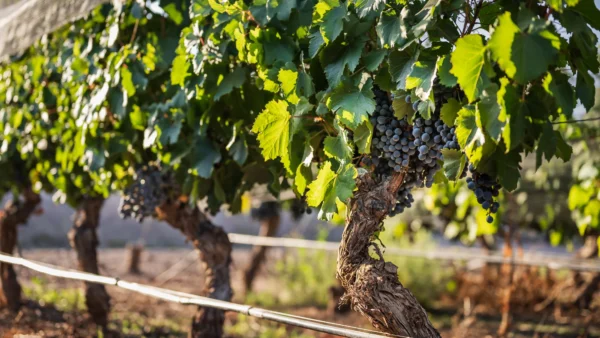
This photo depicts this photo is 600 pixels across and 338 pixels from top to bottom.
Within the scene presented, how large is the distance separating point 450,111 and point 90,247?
156 inches

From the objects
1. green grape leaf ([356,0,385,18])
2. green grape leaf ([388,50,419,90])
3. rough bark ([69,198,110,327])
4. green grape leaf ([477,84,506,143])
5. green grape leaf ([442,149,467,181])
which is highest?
green grape leaf ([356,0,385,18])

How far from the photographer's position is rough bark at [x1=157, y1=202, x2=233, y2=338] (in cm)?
378

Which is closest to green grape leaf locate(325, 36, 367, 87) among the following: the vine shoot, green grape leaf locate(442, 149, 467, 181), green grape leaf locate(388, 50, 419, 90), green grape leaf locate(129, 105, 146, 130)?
the vine shoot

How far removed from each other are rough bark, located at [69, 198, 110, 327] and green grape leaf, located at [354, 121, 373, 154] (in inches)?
136

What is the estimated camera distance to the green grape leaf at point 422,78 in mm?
1707

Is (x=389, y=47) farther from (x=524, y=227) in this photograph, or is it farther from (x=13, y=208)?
(x=524, y=227)

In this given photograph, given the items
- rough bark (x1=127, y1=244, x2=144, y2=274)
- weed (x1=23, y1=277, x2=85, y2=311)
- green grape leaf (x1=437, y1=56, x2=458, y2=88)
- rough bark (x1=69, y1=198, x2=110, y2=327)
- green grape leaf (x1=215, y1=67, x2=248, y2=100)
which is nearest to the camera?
green grape leaf (x1=437, y1=56, x2=458, y2=88)

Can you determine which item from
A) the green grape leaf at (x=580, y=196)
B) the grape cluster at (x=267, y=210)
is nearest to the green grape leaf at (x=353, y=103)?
the green grape leaf at (x=580, y=196)

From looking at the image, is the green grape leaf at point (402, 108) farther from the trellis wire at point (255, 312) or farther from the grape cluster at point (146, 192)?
the grape cluster at point (146, 192)

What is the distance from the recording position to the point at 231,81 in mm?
2479

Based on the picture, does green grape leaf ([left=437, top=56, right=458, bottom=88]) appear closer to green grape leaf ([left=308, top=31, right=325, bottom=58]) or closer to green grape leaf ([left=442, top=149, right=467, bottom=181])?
green grape leaf ([left=442, top=149, right=467, bottom=181])

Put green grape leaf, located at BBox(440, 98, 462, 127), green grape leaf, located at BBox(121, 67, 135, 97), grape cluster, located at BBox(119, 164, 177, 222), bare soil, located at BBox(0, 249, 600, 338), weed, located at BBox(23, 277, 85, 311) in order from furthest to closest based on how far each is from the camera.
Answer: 1. weed, located at BBox(23, 277, 85, 311)
2. bare soil, located at BBox(0, 249, 600, 338)
3. grape cluster, located at BBox(119, 164, 177, 222)
4. green grape leaf, located at BBox(121, 67, 135, 97)
5. green grape leaf, located at BBox(440, 98, 462, 127)

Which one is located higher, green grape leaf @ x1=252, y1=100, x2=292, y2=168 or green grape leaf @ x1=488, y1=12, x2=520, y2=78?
green grape leaf @ x1=488, y1=12, x2=520, y2=78

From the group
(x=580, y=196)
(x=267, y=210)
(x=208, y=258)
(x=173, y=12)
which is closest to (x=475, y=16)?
(x=173, y=12)
